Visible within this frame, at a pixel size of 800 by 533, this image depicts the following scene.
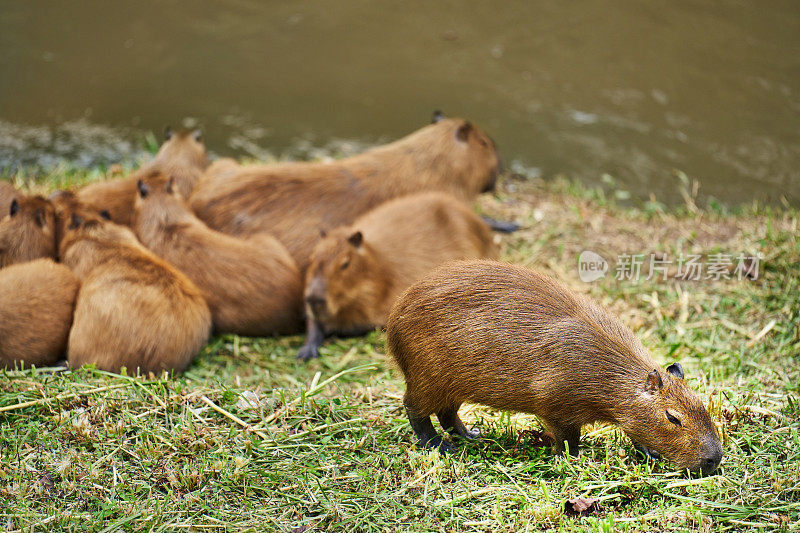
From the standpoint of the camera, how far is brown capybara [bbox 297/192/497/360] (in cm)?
409

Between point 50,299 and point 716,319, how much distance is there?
3.26 m

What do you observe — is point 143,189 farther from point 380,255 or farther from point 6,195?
point 380,255

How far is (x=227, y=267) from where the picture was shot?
159 inches

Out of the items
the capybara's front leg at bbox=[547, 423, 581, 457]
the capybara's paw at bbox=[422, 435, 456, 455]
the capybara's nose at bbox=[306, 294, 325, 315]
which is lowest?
the capybara's paw at bbox=[422, 435, 456, 455]

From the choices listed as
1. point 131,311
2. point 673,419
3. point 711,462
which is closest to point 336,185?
point 131,311

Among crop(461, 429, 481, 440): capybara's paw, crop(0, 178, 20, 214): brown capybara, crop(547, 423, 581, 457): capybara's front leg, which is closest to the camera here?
crop(547, 423, 581, 457): capybara's front leg

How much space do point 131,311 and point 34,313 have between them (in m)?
0.46

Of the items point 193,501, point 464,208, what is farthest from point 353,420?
point 464,208

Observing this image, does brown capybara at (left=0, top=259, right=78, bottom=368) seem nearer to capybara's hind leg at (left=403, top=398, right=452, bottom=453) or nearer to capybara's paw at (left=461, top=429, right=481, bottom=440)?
capybara's hind leg at (left=403, top=398, right=452, bottom=453)

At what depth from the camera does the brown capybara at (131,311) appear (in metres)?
3.48

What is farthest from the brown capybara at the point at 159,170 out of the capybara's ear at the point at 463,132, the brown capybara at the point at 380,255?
the capybara's ear at the point at 463,132

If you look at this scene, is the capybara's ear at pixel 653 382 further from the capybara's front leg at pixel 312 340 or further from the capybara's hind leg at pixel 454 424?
the capybara's front leg at pixel 312 340

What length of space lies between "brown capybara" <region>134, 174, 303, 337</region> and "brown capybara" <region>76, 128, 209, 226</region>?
23cm

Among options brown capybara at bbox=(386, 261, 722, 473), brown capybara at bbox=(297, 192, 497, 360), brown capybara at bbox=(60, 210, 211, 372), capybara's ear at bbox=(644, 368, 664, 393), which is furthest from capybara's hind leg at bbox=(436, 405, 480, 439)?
brown capybara at bbox=(60, 210, 211, 372)
